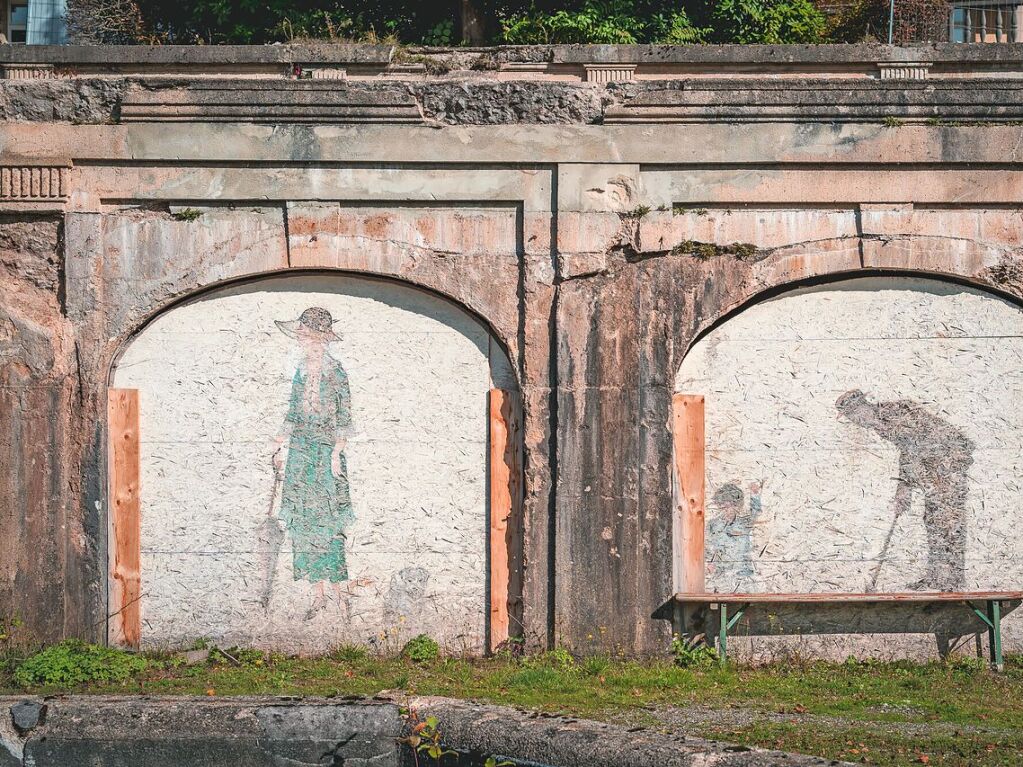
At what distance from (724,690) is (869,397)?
224 centimetres

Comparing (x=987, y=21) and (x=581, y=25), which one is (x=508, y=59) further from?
(x=987, y=21)

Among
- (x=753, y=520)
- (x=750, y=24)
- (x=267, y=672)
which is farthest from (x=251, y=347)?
(x=750, y=24)

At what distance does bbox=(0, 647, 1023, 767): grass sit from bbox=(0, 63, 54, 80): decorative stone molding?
14.0 ft

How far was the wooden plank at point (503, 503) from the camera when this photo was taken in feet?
25.7

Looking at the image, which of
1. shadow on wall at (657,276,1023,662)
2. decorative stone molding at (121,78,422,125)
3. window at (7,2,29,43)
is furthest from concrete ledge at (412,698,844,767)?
window at (7,2,29,43)

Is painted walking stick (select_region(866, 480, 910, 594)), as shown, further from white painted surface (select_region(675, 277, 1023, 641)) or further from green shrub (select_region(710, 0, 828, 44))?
green shrub (select_region(710, 0, 828, 44))

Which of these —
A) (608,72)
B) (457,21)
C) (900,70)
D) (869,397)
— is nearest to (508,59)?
(608,72)

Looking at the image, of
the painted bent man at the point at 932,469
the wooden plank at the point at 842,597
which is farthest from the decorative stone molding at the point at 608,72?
the wooden plank at the point at 842,597

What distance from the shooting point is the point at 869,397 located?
7.81 meters

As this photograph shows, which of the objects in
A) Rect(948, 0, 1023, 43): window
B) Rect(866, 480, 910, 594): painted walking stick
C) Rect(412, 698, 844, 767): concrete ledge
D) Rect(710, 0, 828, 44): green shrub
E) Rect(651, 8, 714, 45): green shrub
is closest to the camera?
Rect(412, 698, 844, 767): concrete ledge

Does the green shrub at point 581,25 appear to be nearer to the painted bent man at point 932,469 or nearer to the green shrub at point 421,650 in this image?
the painted bent man at point 932,469

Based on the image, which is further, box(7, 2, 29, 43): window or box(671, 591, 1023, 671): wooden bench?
box(7, 2, 29, 43): window

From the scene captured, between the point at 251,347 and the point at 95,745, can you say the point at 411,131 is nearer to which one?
the point at 251,347

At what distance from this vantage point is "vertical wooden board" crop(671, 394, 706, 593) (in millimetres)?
7781
